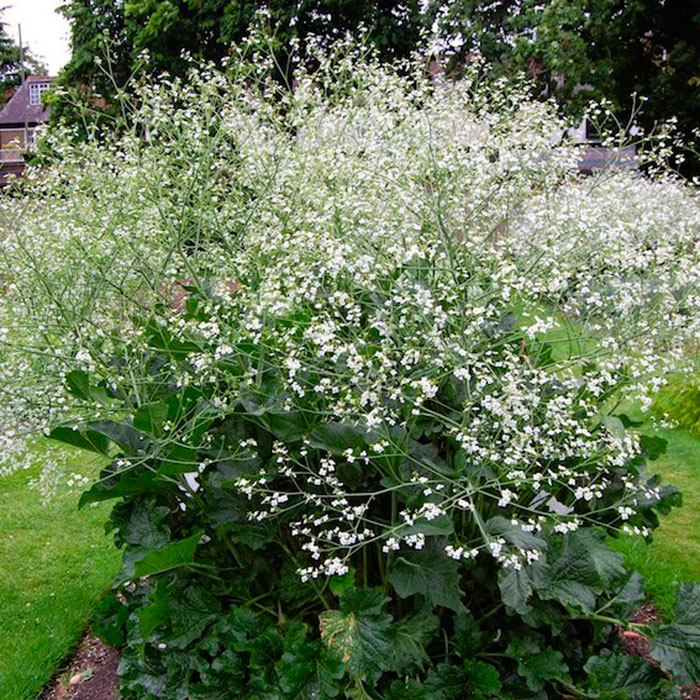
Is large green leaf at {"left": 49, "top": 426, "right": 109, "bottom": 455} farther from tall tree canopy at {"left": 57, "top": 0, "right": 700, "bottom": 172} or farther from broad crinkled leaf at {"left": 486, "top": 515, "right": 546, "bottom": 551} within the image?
tall tree canopy at {"left": 57, "top": 0, "right": 700, "bottom": 172}

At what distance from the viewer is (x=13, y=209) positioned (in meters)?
4.73

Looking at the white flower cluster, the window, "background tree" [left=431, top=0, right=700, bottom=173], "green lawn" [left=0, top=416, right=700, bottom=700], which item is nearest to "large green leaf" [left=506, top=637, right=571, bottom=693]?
the white flower cluster

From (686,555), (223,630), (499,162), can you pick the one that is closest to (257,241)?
(499,162)

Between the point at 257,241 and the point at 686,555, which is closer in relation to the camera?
the point at 257,241

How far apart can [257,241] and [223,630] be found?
168cm

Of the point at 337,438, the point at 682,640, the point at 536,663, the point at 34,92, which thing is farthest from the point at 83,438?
the point at 34,92

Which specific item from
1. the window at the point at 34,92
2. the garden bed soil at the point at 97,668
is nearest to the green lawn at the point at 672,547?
the garden bed soil at the point at 97,668

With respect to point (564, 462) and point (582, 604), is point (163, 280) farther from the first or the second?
point (582, 604)

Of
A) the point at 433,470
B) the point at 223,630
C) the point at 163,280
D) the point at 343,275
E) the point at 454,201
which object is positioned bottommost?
the point at 223,630

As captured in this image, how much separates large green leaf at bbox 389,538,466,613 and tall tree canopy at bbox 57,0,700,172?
10.6 m

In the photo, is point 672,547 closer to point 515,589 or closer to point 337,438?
point 515,589

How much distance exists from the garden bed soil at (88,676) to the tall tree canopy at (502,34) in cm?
1021

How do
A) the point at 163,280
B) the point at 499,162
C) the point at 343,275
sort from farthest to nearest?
the point at 163,280
the point at 499,162
the point at 343,275

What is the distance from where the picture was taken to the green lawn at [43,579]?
409 cm
